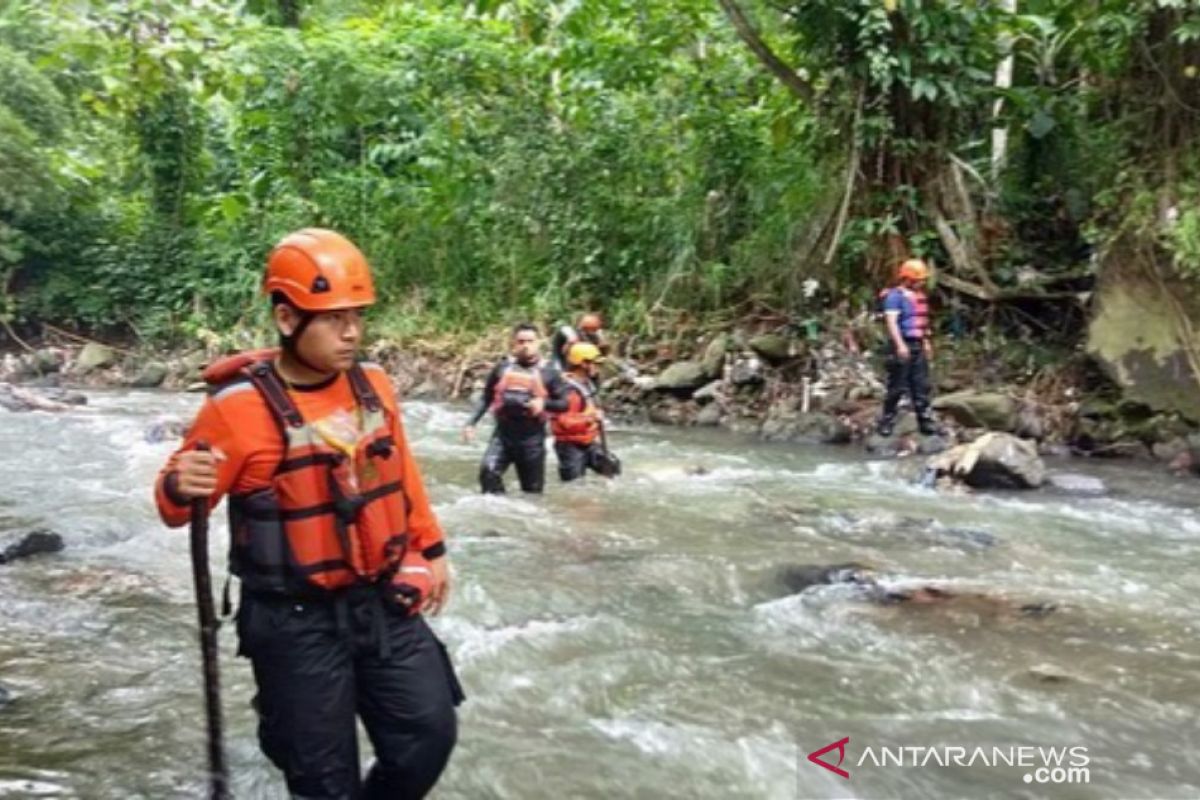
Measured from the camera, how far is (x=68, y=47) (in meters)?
5.39

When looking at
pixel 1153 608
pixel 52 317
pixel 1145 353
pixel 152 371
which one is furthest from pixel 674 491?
pixel 52 317

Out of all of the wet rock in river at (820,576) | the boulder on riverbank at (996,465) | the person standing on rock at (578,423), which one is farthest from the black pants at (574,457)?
the wet rock in river at (820,576)

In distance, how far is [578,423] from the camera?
9.38m

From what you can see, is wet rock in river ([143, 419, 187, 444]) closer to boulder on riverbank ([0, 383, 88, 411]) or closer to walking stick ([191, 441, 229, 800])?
boulder on riverbank ([0, 383, 88, 411])

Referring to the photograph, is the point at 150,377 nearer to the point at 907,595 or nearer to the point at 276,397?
the point at 907,595

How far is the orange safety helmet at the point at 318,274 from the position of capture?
114 inches

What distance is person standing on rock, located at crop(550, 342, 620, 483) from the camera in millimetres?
9328

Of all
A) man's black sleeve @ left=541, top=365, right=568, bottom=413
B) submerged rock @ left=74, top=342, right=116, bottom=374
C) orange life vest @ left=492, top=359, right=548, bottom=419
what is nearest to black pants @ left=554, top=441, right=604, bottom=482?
man's black sleeve @ left=541, top=365, right=568, bottom=413

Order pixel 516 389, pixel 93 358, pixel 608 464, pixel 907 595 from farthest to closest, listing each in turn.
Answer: pixel 93 358
pixel 608 464
pixel 516 389
pixel 907 595

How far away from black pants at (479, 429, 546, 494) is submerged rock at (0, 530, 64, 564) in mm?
3126

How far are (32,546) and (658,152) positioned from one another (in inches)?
466

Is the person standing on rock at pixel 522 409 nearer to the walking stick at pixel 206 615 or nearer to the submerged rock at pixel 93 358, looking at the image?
the walking stick at pixel 206 615

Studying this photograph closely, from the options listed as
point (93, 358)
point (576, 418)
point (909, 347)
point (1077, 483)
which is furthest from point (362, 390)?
point (93, 358)

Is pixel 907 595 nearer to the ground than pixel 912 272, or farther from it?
nearer to the ground
